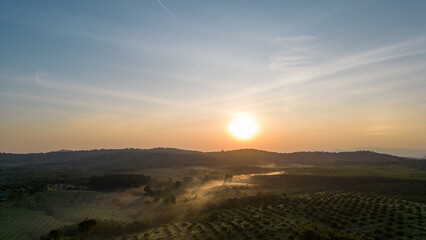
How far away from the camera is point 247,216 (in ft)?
170

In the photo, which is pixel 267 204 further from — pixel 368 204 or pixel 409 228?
pixel 409 228

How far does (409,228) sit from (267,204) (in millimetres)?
27887

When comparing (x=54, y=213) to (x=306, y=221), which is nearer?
(x=306, y=221)

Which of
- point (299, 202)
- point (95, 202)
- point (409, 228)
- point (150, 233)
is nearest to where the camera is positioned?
point (409, 228)

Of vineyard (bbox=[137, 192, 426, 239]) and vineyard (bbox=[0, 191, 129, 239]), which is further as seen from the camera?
vineyard (bbox=[0, 191, 129, 239])

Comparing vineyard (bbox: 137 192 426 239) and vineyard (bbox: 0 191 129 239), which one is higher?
vineyard (bbox: 137 192 426 239)

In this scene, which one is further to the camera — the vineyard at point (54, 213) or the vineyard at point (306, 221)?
the vineyard at point (54, 213)

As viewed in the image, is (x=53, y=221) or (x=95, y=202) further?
(x=95, y=202)

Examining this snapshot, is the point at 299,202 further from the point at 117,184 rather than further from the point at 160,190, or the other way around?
the point at 117,184

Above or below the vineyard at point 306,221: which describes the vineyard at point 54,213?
below

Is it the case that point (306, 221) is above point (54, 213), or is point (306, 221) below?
above

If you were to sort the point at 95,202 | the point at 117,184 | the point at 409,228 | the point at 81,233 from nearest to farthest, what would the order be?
the point at 409,228
the point at 81,233
the point at 95,202
the point at 117,184

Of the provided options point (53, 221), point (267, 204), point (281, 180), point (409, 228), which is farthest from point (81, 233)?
point (281, 180)

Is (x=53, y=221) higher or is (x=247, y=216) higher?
(x=247, y=216)
